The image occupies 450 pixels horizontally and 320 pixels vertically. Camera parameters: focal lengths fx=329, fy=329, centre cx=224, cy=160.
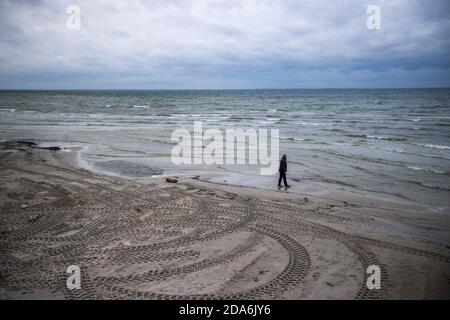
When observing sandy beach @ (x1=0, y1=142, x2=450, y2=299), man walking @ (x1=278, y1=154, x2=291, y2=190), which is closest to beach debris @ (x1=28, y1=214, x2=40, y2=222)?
sandy beach @ (x1=0, y1=142, x2=450, y2=299)

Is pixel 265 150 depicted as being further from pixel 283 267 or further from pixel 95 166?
pixel 283 267

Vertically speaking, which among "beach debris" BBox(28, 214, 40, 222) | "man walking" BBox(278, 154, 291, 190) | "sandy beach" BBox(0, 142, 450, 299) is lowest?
"sandy beach" BBox(0, 142, 450, 299)

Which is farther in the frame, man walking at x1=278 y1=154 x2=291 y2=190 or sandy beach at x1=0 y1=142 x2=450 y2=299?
man walking at x1=278 y1=154 x2=291 y2=190

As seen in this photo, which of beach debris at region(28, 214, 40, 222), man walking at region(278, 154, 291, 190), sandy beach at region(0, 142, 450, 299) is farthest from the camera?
man walking at region(278, 154, 291, 190)

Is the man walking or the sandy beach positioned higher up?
the man walking

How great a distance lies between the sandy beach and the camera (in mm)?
6730

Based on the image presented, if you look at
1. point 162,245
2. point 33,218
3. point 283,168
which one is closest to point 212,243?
point 162,245

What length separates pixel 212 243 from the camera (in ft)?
28.7

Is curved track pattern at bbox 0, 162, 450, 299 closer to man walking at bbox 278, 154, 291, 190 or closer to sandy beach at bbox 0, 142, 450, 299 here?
sandy beach at bbox 0, 142, 450, 299

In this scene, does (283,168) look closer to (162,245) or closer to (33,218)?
(162,245)

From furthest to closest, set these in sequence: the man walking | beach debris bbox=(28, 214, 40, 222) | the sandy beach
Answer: the man walking < beach debris bbox=(28, 214, 40, 222) < the sandy beach

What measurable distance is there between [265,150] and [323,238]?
1425cm

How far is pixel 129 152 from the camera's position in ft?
73.7
